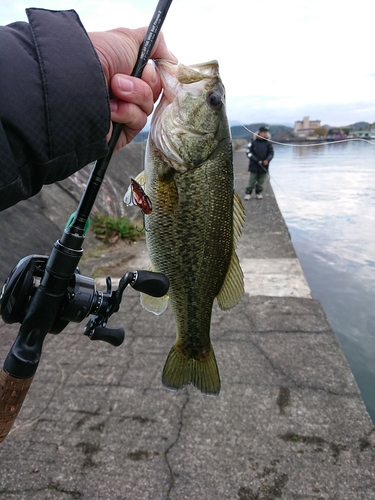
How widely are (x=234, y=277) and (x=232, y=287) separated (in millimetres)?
55

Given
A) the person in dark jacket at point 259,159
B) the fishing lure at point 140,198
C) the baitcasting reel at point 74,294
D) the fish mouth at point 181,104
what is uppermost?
the fish mouth at point 181,104

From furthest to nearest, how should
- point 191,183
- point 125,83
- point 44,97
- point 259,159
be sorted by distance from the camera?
point 259,159, point 191,183, point 125,83, point 44,97

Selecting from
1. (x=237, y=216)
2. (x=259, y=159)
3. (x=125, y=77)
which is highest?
(x=125, y=77)

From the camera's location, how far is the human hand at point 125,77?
60.5 inches

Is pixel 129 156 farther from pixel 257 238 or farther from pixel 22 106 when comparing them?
pixel 22 106

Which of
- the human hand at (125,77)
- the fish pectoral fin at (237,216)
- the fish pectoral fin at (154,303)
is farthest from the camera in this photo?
the fish pectoral fin at (154,303)

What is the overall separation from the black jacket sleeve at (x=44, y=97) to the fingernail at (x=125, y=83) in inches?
8.3

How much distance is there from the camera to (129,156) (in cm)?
1038

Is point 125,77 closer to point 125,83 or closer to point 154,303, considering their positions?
point 125,83

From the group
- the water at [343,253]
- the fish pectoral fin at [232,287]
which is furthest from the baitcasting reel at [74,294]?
the water at [343,253]

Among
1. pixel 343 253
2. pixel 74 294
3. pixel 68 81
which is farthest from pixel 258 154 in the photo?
pixel 68 81

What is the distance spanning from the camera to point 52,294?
5.08 feet

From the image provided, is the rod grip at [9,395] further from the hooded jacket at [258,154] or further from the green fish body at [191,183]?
the hooded jacket at [258,154]

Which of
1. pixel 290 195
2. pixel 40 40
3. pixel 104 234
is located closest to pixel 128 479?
pixel 40 40
